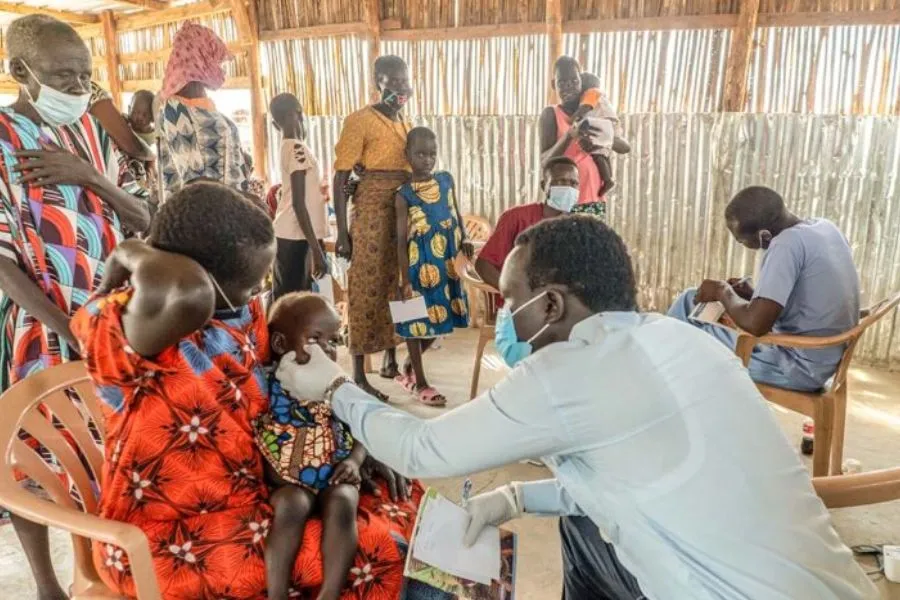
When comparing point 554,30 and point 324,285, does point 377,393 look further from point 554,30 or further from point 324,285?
point 554,30

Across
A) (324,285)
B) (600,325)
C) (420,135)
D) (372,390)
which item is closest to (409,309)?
(324,285)

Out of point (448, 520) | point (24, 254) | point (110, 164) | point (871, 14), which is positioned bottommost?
point (448, 520)

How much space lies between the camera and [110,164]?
2109 millimetres

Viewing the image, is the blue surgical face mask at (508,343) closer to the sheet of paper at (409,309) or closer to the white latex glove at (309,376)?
the white latex glove at (309,376)

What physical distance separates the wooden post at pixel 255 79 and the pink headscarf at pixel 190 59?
3827 mm

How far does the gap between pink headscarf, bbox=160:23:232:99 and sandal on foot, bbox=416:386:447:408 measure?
2133 millimetres

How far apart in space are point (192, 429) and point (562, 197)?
2.31 m

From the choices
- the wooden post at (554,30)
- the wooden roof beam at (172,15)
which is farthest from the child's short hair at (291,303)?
the wooden roof beam at (172,15)

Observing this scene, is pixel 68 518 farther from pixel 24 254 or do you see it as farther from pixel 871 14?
pixel 871 14

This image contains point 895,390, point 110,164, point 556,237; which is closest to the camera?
point 556,237

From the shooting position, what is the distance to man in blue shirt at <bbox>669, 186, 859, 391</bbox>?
8.89ft

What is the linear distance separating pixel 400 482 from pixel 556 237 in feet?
2.41

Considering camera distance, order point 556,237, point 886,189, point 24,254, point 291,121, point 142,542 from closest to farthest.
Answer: point 142,542, point 556,237, point 24,254, point 291,121, point 886,189

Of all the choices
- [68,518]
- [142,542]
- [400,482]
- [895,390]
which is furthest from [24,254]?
[895,390]
